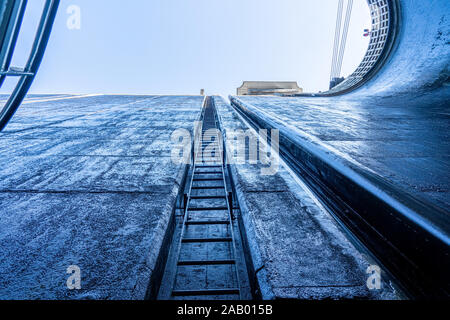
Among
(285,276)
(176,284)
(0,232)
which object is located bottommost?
(176,284)

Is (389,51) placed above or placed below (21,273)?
above

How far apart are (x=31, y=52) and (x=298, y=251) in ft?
8.94

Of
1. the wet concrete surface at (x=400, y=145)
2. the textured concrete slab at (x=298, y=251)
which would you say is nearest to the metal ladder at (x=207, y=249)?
the textured concrete slab at (x=298, y=251)

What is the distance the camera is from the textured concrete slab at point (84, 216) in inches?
54.5

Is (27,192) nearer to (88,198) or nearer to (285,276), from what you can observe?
(88,198)

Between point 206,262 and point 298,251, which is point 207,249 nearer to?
point 206,262

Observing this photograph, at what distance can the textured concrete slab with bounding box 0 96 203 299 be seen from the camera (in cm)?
138

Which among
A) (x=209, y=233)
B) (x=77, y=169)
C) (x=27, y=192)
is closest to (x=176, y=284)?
(x=209, y=233)

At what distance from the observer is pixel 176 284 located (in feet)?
6.15

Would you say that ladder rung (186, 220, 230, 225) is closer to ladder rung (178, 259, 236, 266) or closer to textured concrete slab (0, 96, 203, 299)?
textured concrete slab (0, 96, 203, 299)

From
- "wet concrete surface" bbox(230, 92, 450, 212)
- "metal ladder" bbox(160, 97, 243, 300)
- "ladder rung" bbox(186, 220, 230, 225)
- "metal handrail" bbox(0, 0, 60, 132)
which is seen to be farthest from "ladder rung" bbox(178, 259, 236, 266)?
"metal handrail" bbox(0, 0, 60, 132)

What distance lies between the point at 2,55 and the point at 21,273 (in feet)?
4.91

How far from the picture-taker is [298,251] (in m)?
1.65

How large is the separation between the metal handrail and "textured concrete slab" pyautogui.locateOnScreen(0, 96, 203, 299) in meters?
0.82
